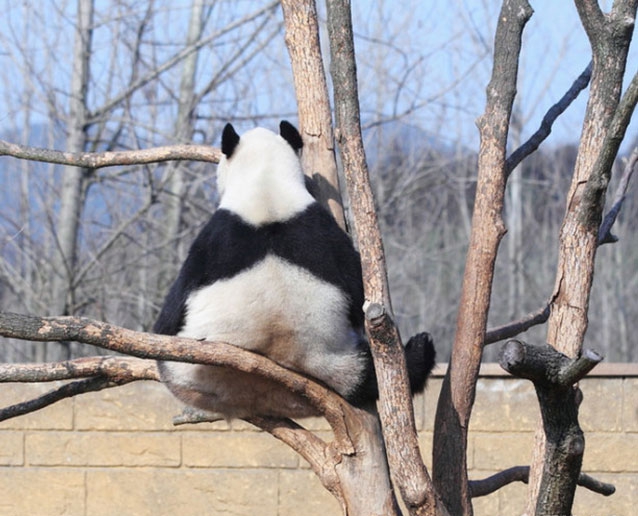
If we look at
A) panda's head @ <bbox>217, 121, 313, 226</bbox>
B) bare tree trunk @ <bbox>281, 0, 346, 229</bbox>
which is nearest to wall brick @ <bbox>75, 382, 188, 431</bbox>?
panda's head @ <bbox>217, 121, 313, 226</bbox>

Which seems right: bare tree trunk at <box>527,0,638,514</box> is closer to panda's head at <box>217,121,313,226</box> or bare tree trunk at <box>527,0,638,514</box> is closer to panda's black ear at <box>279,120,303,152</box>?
panda's head at <box>217,121,313,226</box>

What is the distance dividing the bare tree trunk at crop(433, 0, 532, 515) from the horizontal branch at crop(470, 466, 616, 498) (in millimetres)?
198

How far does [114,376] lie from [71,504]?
98.8 inches

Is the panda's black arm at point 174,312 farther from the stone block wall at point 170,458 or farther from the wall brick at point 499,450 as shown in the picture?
the wall brick at point 499,450

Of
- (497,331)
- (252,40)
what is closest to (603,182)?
(497,331)

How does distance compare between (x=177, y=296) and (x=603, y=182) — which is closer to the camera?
(x=603, y=182)

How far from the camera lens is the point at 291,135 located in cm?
325

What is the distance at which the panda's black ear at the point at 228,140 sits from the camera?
323 cm

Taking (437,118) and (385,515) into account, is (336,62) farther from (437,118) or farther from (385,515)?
(437,118)

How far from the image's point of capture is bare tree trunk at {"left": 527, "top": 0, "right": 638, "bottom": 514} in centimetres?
231

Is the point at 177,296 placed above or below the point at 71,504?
above

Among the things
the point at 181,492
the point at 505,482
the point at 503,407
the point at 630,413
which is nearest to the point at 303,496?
the point at 181,492

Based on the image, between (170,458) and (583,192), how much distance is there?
Result: 3105mm

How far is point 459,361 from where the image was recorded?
8.29 feet
